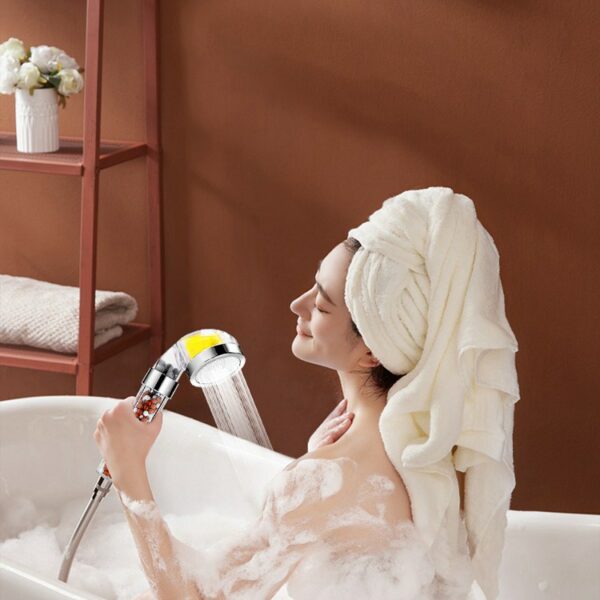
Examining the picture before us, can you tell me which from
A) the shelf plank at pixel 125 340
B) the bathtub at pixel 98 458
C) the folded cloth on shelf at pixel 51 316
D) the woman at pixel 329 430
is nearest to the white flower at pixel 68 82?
the folded cloth on shelf at pixel 51 316

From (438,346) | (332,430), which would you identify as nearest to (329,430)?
(332,430)

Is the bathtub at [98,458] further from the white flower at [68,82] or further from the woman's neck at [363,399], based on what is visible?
the white flower at [68,82]

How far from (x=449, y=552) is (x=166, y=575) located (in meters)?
0.43

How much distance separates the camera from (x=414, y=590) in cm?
175

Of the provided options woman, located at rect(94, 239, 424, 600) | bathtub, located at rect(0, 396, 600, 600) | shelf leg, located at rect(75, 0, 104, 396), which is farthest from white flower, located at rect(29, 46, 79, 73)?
woman, located at rect(94, 239, 424, 600)

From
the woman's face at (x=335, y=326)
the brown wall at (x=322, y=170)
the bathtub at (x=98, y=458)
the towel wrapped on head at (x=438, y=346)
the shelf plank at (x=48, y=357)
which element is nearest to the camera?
the towel wrapped on head at (x=438, y=346)

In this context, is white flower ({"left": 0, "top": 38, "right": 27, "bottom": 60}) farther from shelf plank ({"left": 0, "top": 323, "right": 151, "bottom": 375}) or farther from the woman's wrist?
the woman's wrist

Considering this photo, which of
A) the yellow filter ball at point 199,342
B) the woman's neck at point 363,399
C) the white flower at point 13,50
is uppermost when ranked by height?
the white flower at point 13,50

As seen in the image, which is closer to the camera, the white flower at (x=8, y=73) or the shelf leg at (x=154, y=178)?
the white flower at (x=8, y=73)

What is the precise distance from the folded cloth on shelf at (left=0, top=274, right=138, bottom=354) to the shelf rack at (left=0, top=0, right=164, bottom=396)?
0.10ft

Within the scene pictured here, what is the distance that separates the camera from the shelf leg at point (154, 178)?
2861mm

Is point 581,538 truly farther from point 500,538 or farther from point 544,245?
point 544,245

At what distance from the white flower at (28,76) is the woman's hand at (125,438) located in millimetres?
1228

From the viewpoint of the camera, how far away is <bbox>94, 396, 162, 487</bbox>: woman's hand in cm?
169
